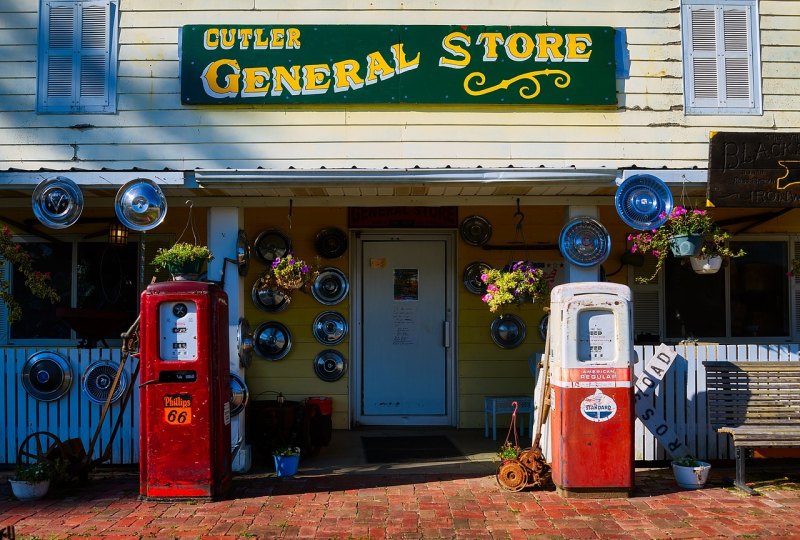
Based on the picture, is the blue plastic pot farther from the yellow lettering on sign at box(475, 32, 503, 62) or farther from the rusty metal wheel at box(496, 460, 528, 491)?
the yellow lettering on sign at box(475, 32, 503, 62)

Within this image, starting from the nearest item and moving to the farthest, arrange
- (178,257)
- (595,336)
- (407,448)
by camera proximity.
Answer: (595,336), (178,257), (407,448)

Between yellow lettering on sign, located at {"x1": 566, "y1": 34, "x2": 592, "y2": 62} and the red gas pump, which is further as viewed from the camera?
yellow lettering on sign, located at {"x1": 566, "y1": 34, "x2": 592, "y2": 62}

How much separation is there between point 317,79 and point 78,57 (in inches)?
102

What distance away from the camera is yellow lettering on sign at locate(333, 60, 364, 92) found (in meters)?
7.98

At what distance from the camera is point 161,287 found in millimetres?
6512

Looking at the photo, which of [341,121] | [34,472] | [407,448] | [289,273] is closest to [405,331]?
[407,448]

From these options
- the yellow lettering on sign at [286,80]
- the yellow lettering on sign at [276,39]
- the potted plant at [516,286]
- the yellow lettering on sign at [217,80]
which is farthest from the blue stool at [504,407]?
the yellow lettering on sign at [276,39]

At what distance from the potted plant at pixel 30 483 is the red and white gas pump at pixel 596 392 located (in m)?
4.51

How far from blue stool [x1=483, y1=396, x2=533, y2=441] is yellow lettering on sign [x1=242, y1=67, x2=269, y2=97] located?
4.46 metres

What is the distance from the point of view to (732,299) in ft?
32.3

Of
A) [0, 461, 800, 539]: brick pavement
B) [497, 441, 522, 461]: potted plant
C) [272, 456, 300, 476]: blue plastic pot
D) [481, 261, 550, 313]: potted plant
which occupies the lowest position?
[0, 461, 800, 539]: brick pavement

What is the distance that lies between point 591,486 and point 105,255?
6.41m

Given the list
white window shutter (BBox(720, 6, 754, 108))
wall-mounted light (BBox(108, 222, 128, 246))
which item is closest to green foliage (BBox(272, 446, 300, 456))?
wall-mounted light (BBox(108, 222, 128, 246))

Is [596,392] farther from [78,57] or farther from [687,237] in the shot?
[78,57]
